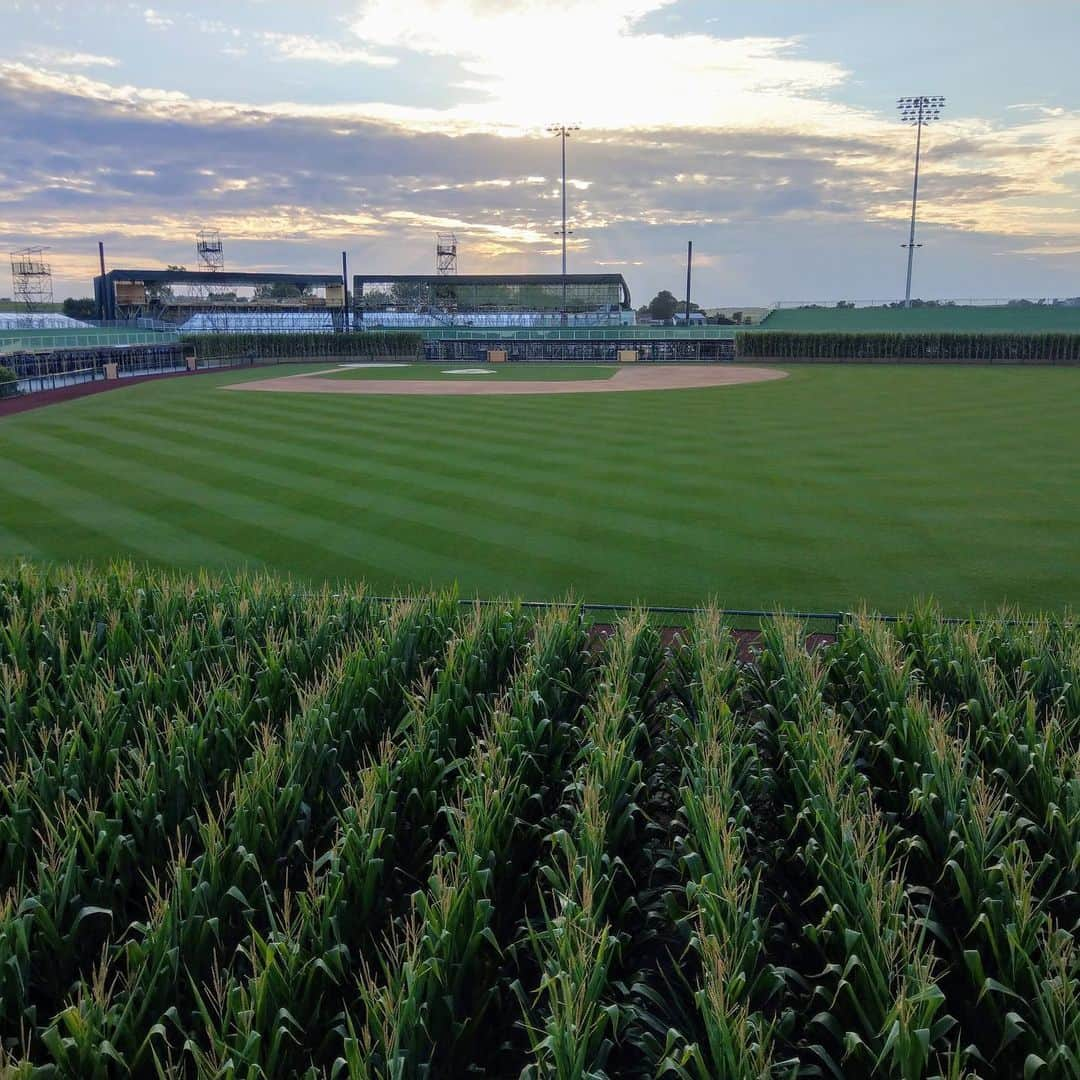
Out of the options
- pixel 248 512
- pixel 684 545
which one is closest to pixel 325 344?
pixel 248 512

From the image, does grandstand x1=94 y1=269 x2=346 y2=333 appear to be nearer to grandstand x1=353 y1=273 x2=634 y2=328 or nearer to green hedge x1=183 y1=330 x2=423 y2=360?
grandstand x1=353 y1=273 x2=634 y2=328

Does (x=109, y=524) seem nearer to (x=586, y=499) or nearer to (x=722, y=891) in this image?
(x=586, y=499)

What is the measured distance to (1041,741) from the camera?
6.79m

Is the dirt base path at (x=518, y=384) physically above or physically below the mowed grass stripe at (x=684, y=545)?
above

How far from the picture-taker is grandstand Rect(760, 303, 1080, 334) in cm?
7994

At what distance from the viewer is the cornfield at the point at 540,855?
14.2 feet

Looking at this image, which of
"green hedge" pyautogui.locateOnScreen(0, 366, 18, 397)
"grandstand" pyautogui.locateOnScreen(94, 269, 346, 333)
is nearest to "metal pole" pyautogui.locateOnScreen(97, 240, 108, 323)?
"grandstand" pyautogui.locateOnScreen(94, 269, 346, 333)

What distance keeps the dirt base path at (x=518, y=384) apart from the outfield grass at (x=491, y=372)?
4.96 feet

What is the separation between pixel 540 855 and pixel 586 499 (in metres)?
12.6

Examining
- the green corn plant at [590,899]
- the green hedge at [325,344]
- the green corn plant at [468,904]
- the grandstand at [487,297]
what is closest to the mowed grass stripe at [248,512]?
the green corn plant at [590,899]

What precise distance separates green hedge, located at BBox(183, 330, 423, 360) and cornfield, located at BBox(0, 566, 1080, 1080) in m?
62.7

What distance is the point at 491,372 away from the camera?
2229 inches

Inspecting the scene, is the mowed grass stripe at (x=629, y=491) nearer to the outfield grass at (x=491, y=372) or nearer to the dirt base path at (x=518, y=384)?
the dirt base path at (x=518, y=384)

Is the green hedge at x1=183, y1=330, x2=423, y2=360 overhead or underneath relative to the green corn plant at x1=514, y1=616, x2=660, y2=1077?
overhead
